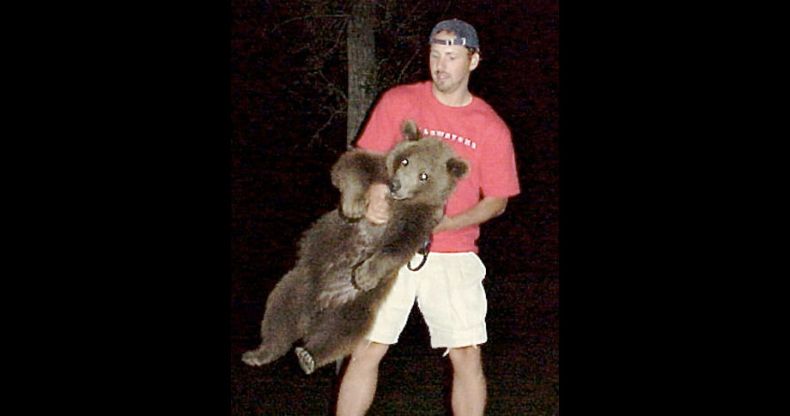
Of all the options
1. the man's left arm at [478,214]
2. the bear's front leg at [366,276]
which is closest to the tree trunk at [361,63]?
the man's left arm at [478,214]

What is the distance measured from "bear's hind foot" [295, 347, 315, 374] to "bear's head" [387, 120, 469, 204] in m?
0.90

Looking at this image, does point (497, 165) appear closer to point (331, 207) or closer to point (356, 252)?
point (356, 252)

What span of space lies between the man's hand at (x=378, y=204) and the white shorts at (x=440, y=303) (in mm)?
315

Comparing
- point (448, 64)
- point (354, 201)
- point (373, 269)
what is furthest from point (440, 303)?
point (448, 64)

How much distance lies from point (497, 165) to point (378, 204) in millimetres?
704

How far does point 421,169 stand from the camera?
14.3 feet

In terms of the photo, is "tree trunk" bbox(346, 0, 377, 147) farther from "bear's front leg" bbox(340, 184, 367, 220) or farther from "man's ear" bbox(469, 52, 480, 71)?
"bear's front leg" bbox(340, 184, 367, 220)

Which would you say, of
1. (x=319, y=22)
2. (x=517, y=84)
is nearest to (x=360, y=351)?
(x=319, y=22)

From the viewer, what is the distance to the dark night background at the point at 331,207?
23.2 feet

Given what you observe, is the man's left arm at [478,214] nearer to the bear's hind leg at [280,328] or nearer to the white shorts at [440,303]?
the white shorts at [440,303]

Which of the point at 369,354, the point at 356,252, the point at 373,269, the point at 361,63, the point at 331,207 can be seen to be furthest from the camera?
the point at 331,207

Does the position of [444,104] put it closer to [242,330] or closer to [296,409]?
[296,409]

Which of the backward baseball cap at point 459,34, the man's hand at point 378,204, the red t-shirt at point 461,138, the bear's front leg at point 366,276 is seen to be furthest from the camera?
the red t-shirt at point 461,138

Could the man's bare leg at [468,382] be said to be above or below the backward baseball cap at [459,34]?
below
